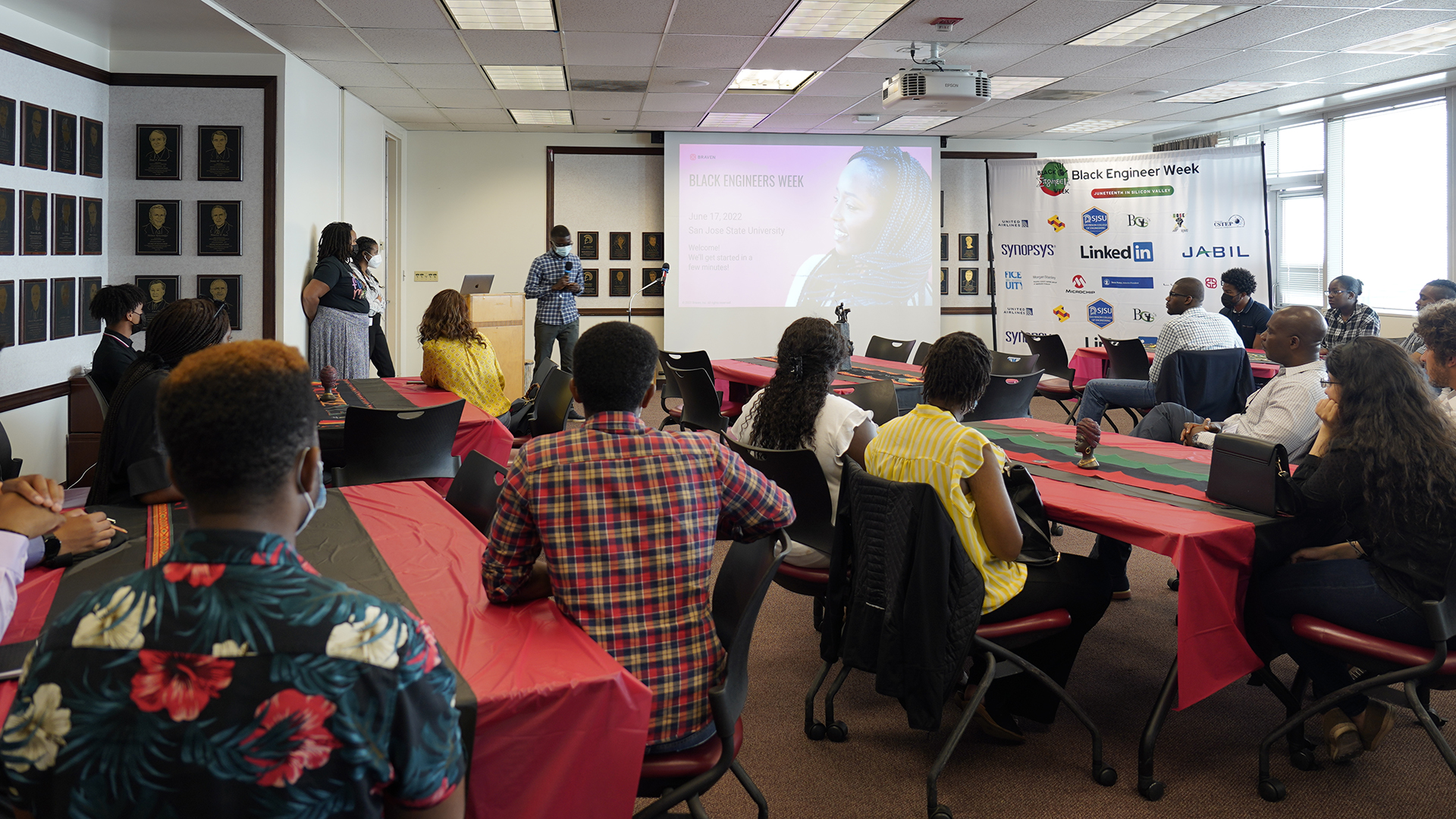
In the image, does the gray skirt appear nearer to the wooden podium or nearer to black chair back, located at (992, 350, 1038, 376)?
the wooden podium

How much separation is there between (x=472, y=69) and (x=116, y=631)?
6.63m

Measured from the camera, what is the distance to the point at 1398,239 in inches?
307

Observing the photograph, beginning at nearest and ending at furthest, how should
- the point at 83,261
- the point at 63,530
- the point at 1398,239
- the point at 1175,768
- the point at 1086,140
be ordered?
the point at 63,530, the point at 1175,768, the point at 83,261, the point at 1398,239, the point at 1086,140

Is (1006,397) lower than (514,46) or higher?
lower

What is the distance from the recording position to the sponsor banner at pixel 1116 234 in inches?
329

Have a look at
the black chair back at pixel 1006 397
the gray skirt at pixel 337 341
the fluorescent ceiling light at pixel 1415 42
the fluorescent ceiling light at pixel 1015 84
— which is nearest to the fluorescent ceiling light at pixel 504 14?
the gray skirt at pixel 337 341

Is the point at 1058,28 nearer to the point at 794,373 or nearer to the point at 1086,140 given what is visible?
the point at 794,373

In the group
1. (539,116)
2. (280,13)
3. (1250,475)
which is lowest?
(1250,475)

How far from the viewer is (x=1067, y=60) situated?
20.9ft

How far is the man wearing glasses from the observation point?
5184 mm

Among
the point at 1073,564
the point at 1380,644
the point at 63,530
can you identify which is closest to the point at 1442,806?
the point at 1380,644

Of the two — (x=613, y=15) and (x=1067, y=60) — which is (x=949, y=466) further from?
(x=1067, y=60)

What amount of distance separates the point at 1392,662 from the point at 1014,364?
3.58m

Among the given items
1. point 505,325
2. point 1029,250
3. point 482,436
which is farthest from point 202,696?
point 1029,250
